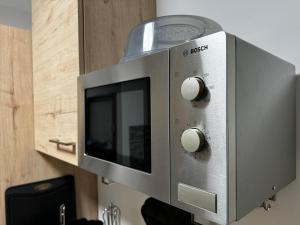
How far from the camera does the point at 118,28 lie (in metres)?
0.81

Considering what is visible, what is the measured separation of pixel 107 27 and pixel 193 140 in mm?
583

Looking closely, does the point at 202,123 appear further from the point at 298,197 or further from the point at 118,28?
the point at 118,28

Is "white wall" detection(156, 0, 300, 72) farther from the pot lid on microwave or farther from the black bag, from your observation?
the black bag

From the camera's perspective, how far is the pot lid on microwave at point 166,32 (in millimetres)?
640

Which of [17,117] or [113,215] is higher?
[17,117]

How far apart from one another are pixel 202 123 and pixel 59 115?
65 centimetres

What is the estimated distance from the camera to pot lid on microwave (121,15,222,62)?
0.64 metres

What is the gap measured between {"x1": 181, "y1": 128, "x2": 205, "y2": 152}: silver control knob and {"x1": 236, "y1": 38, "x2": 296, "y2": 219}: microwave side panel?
2.0 inches

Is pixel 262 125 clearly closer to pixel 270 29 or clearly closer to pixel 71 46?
pixel 270 29

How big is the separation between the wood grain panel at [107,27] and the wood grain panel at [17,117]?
0.58 m

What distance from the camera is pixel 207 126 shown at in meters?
0.33

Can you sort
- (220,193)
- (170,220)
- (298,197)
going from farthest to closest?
(170,220), (298,197), (220,193)

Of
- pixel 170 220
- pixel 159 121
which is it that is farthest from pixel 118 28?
pixel 170 220

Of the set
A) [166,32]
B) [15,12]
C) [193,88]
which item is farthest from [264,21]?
[15,12]
